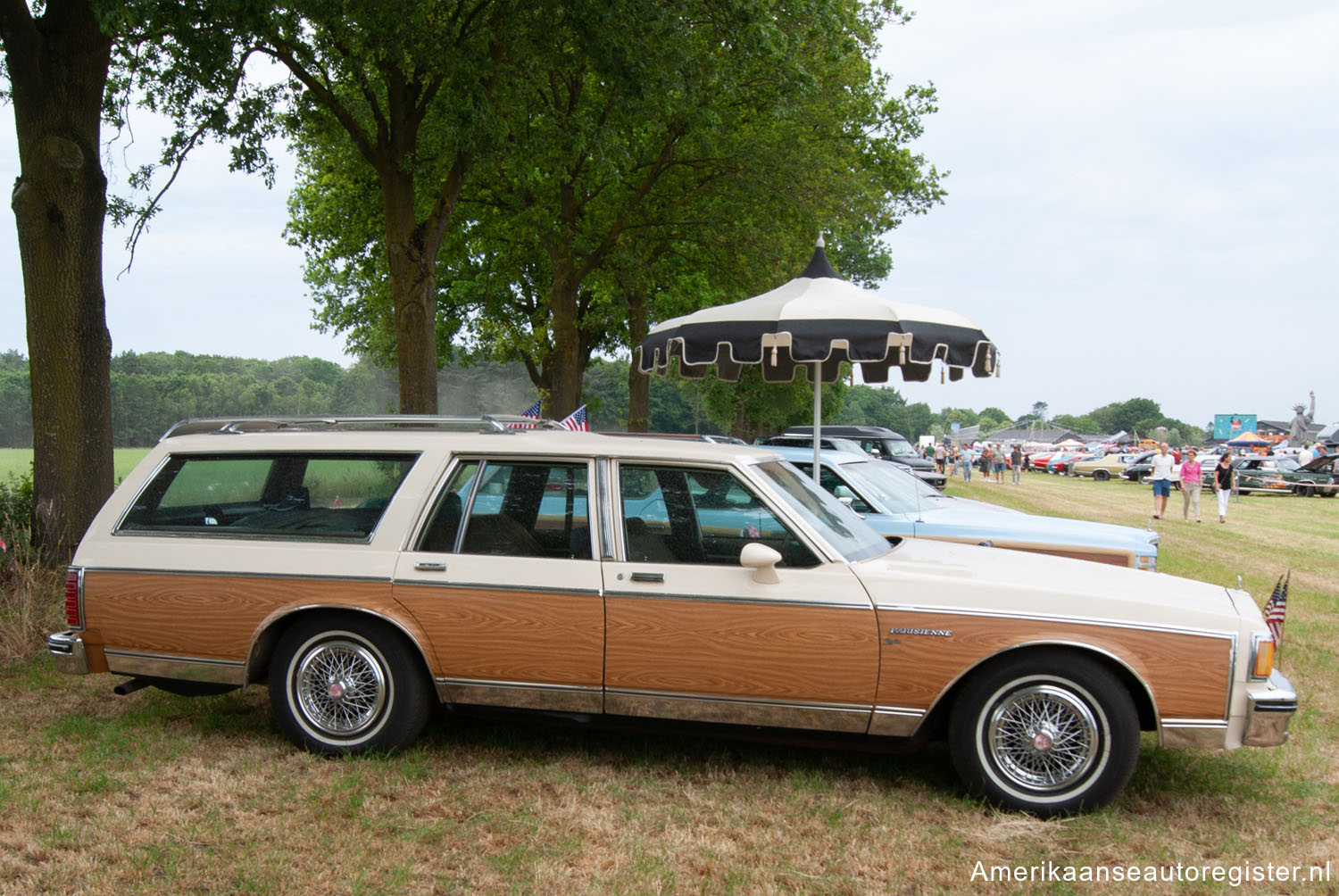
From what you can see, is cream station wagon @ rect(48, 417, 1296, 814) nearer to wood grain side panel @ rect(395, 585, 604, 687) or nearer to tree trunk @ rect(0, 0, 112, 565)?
wood grain side panel @ rect(395, 585, 604, 687)

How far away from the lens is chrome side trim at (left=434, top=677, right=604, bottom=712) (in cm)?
490

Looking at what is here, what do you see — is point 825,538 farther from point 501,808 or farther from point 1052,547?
point 1052,547

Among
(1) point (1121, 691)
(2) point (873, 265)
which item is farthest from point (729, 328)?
(2) point (873, 265)

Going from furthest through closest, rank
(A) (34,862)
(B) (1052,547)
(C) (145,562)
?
(B) (1052,547)
(C) (145,562)
(A) (34,862)

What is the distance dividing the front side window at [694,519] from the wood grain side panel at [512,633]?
1.28ft

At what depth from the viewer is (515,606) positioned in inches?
194

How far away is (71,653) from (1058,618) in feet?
15.4

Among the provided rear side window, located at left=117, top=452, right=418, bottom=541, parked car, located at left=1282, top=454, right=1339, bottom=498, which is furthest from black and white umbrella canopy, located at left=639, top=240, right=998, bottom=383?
parked car, located at left=1282, top=454, right=1339, bottom=498

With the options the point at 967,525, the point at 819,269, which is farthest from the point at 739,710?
the point at 819,269

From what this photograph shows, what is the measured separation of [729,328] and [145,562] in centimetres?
415

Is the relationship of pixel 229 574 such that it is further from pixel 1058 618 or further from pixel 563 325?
pixel 563 325

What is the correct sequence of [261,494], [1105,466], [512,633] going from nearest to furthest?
[512,633], [261,494], [1105,466]

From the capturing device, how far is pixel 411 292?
46.9 feet

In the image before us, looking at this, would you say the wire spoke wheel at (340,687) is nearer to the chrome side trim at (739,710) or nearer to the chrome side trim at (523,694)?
the chrome side trim at (523,694)
